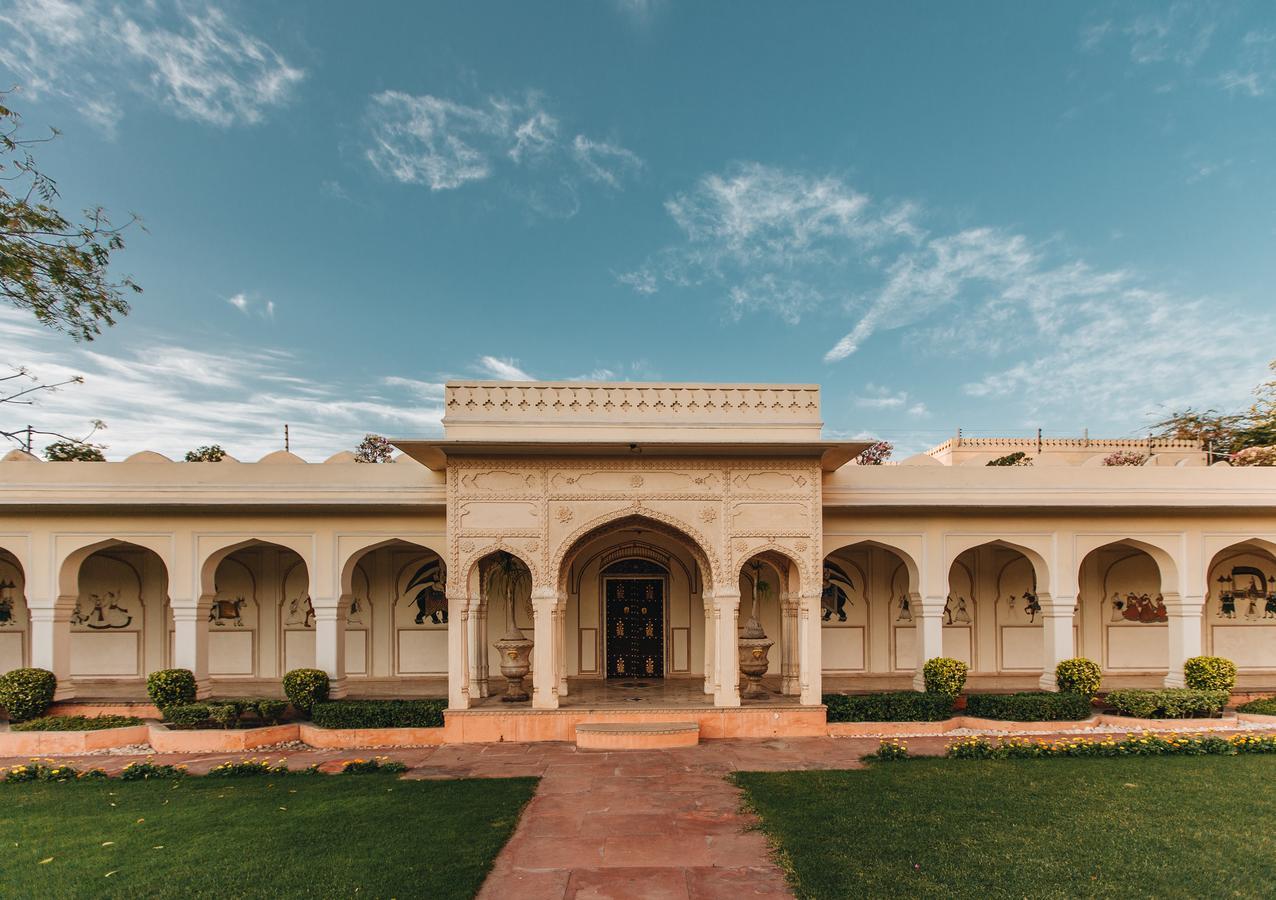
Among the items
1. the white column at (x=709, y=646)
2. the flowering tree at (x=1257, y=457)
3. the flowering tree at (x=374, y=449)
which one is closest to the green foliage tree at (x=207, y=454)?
the flowering tree at (x=374, y=449)

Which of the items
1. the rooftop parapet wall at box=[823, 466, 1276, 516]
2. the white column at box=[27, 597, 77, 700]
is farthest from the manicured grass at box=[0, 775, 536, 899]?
the rooftop parapet wall at box=[823, 466, 1276, 516]

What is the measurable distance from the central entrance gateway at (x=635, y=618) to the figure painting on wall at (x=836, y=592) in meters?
3.48

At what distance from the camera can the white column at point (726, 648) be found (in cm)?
1130

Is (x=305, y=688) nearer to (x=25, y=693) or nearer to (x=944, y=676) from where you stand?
(x=25, y=693)

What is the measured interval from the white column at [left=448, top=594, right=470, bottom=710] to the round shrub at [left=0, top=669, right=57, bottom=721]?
274 inches

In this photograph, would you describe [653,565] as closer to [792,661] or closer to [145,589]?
[792,661]

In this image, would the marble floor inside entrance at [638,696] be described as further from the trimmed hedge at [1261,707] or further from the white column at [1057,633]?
the trimmed hedge at [1261,707]

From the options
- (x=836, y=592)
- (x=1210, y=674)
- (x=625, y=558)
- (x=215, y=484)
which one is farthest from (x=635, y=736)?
(x=1210, y=674)

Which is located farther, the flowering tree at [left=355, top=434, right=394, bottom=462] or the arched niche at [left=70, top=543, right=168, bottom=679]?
the flowering tree at [left=355, top=434, right=394, bottom=462]

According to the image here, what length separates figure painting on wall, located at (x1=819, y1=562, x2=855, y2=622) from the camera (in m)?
14.8

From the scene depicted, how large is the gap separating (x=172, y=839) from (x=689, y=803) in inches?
209

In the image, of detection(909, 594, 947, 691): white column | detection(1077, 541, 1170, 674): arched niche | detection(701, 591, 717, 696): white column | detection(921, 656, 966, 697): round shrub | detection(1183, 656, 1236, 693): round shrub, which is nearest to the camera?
detection(701, 591, 717, 696): white column

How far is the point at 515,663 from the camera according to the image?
1209 centimetres

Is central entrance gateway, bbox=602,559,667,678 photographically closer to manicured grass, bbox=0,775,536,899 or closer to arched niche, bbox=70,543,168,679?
manicured grass, bbox=0,775,536,899
